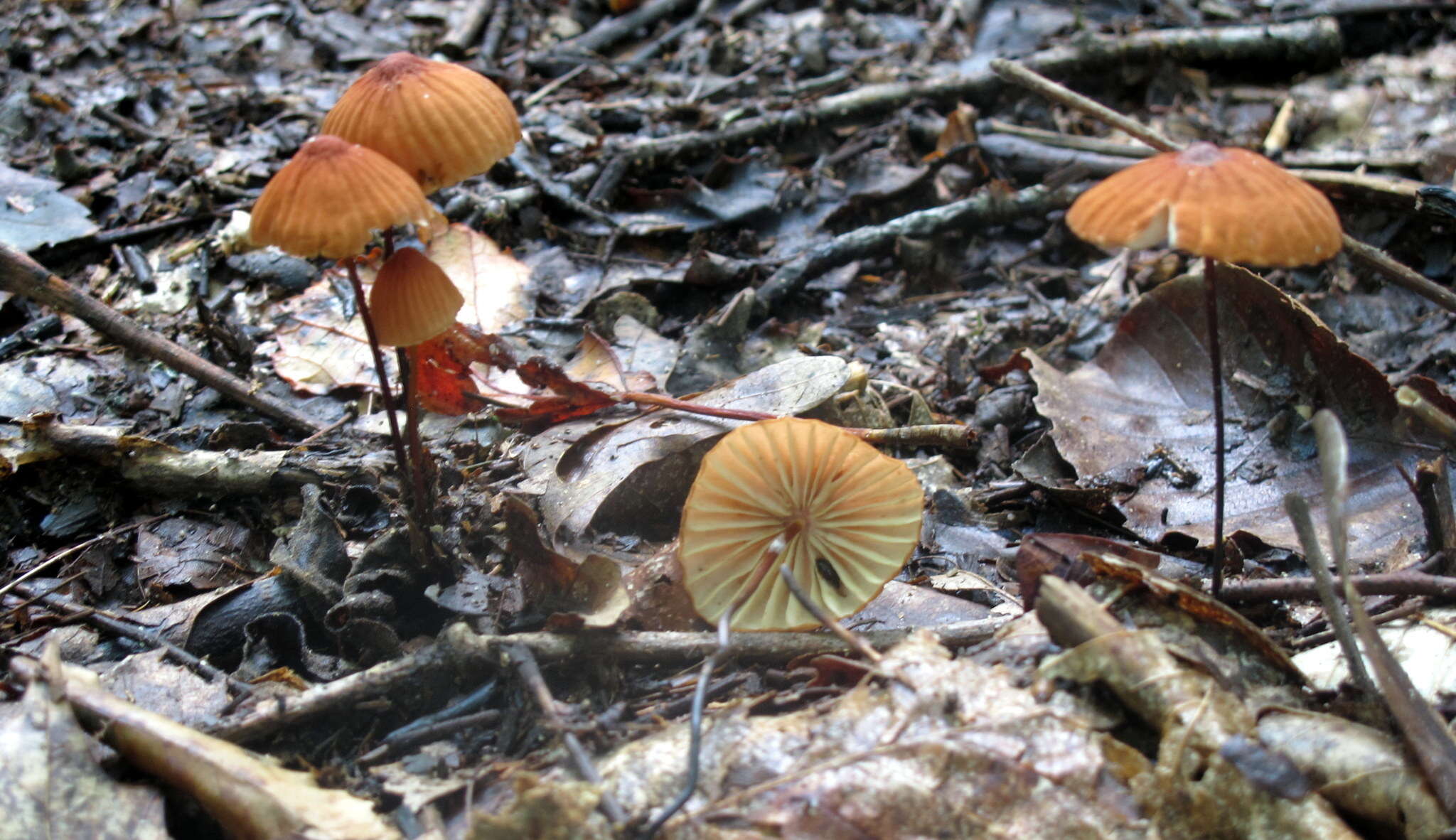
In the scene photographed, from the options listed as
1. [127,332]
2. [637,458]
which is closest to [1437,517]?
[637,458]

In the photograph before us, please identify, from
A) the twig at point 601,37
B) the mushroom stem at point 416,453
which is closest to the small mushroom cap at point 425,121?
the mushroom stem at point 416,453

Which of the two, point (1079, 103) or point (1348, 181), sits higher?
point (1079, 103)

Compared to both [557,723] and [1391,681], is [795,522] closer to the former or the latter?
[557,723]

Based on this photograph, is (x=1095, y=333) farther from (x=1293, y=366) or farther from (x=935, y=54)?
(x=935, y=54)

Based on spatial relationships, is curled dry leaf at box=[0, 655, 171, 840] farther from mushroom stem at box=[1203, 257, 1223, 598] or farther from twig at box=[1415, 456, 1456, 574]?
twig at box=[1415, 456, 1456, 574]

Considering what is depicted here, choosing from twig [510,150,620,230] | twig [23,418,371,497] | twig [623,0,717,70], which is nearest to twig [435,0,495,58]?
twig [623,0,717,70]

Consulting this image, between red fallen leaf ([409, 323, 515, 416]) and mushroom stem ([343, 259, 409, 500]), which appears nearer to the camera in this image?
mushroom stem ([343, 259, 409, 500])
